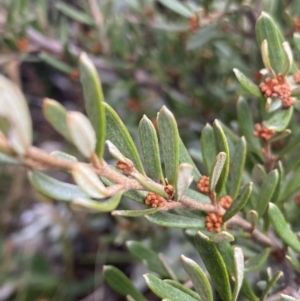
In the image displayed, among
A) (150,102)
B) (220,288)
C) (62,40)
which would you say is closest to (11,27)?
(62,40)

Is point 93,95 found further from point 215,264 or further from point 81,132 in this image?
point 215,264

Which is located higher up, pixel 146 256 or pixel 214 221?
pixel 214 221

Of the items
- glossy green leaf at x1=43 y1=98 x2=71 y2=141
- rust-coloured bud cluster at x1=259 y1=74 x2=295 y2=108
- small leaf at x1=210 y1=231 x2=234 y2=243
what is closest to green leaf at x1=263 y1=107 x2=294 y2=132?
rust-coloured bud cluster at x1=259 y1=74 x2=295 y2=108

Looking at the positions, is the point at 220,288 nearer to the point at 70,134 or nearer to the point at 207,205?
the point at 207,205

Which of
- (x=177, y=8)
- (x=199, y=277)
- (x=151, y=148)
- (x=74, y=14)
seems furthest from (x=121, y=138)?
(x=74, y=14)

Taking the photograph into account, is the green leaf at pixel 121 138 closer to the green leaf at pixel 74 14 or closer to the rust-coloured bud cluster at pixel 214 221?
the rust-coloured bud cluster at pixel 214 221
